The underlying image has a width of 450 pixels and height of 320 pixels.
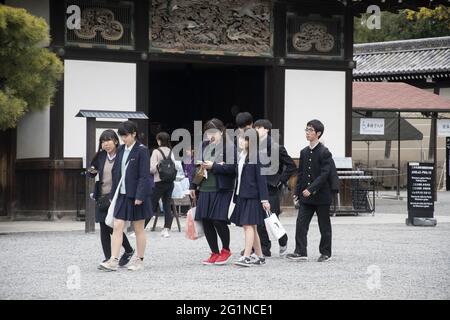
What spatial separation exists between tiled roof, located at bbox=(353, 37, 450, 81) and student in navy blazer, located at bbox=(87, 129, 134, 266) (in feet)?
90.5

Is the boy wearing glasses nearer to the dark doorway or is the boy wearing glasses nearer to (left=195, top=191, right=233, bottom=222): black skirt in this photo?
(left=195, top=191, right=233, bottom=222): black skirt

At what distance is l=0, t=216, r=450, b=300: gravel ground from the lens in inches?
414

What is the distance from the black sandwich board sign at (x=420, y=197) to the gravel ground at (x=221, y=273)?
3055 mm

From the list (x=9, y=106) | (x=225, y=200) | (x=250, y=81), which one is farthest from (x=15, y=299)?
(x=250, y=81)

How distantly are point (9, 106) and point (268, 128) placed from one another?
491 cm

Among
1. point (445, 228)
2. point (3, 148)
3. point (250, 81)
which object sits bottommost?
point (445, 228)

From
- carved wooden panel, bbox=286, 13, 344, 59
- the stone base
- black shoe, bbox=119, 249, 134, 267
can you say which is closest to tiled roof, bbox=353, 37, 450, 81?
carved wooden panel, bbox=286, 13, 344, 59

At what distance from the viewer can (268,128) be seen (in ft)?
45.8

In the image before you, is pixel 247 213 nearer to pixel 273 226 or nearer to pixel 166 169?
pixel 273 226

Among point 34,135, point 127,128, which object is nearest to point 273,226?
point 127,128

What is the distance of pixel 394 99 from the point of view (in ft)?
94.5

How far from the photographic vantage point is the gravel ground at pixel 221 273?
1052 centimetres

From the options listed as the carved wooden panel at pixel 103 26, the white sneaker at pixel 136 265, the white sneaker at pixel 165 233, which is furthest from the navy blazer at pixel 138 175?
the carved wooden panel at pixel 103 26
